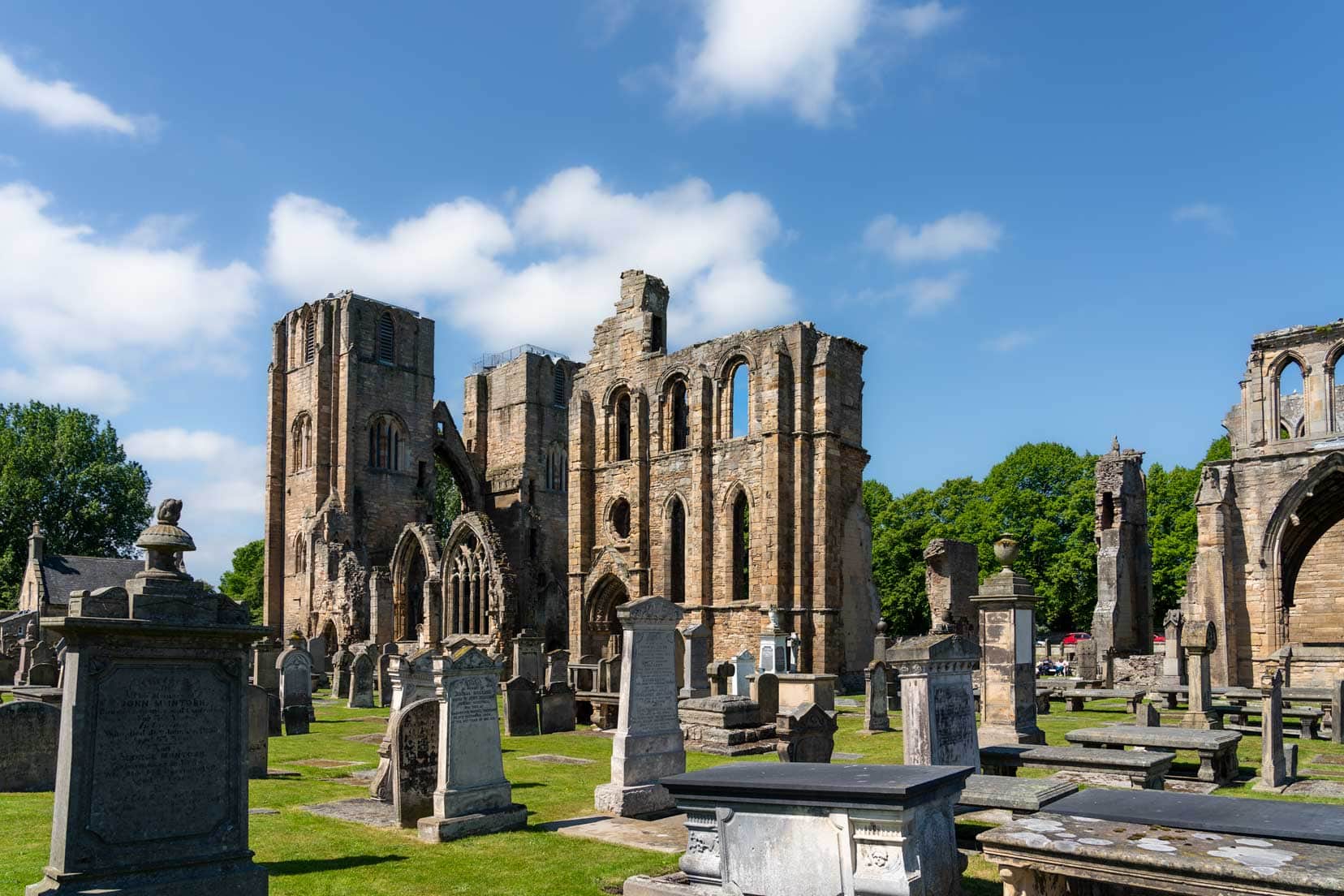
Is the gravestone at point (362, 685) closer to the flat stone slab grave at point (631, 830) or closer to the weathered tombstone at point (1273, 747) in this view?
the flat stone slab grave at point (631, 830)

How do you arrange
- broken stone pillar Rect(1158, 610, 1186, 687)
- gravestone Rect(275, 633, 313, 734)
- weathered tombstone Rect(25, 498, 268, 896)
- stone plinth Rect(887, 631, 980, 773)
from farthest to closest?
broken stone pillar Rect(1158, 610, 1186, 687)
gravestone Rect(275, 633, 313, 734)
stone plinth Rect(887, 631, 980, 773)
weathered tombstone Rect(25, 498, 268, 896)

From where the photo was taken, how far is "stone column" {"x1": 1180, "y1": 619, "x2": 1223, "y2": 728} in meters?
17.4

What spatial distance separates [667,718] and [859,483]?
77.4 feet

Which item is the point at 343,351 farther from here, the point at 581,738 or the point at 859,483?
the point at 581,738

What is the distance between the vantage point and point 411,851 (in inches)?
367

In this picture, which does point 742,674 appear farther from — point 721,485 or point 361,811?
point 361,811

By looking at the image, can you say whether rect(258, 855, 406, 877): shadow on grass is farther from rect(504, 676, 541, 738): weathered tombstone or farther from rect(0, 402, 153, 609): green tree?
rect(0, 402, 153, 609): green tree

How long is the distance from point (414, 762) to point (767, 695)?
8.92 metres

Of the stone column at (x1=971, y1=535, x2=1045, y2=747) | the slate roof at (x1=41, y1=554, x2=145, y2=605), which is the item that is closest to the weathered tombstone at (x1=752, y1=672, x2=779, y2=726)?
the stone column at (x1=971, y1=535, x2=1045, y2=747)

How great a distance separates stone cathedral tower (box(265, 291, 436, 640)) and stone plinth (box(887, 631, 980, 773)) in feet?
131

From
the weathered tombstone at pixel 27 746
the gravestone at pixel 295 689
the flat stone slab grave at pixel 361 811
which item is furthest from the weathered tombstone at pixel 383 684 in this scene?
the flat stone slab grave at pixel 361 811

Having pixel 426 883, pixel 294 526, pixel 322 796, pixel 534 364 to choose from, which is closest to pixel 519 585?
pixel 294 526

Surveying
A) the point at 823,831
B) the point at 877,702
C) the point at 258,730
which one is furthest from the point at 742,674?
the point at 823,831

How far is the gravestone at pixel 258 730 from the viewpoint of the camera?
44.2 ft
